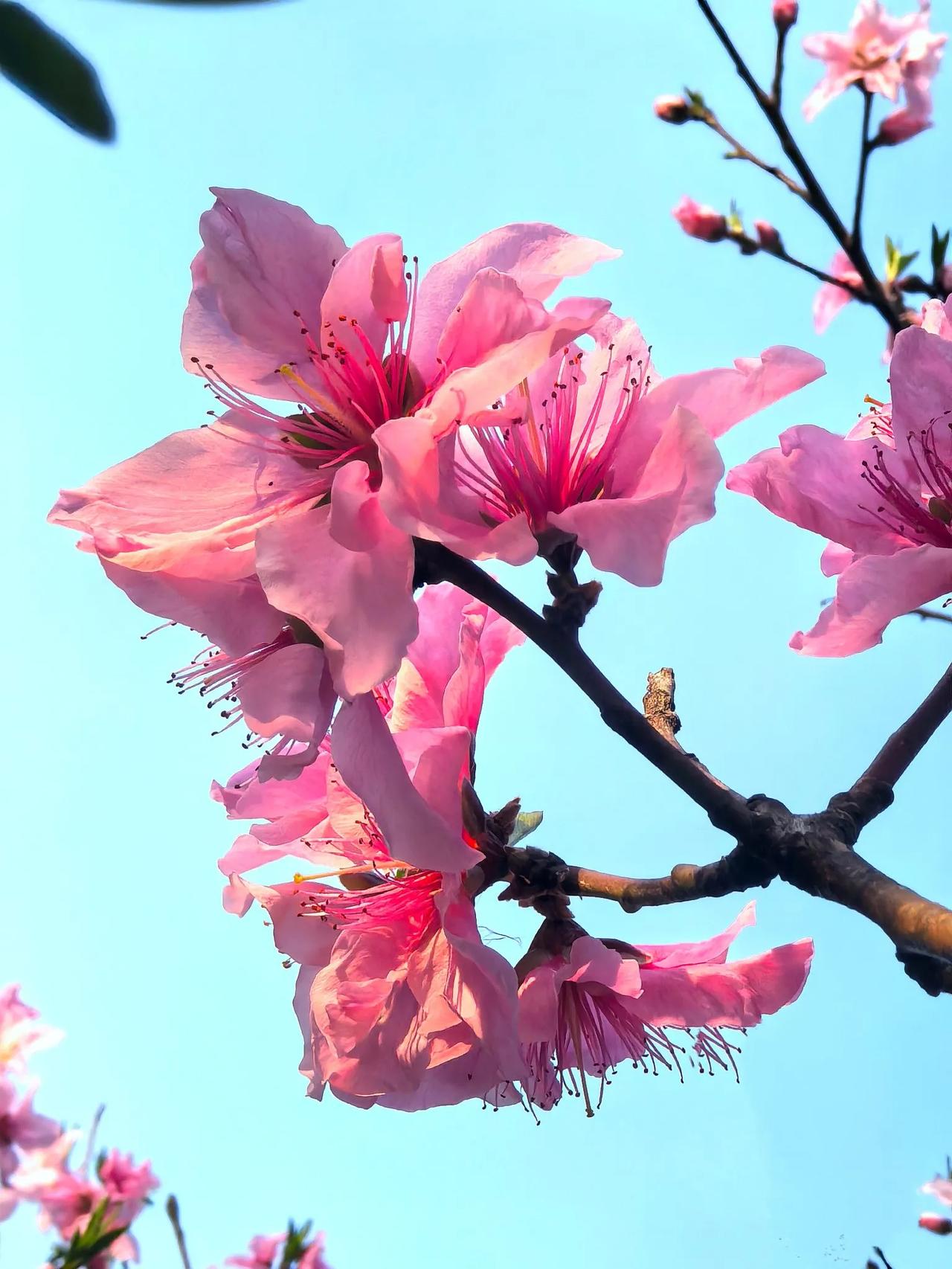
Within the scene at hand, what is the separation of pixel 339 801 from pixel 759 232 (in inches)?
99.6

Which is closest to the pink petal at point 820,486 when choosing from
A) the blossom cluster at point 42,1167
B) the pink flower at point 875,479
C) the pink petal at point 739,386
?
the pink flower at point 875,479

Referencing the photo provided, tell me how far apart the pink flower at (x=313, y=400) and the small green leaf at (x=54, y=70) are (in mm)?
544

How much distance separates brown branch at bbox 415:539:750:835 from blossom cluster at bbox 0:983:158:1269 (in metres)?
3.75

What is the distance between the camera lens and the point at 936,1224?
3.58 meters

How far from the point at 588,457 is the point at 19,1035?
4.34 metres

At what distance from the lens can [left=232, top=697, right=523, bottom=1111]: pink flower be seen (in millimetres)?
→ 1050

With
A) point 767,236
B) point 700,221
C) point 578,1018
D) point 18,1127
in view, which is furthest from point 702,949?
point 18,1127

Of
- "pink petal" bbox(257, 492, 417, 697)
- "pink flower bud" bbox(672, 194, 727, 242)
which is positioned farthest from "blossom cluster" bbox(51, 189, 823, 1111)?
"pink flower bud" bbox(672, 194, 727, 242)

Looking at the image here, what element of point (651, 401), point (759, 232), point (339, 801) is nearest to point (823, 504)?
point (651, 401)

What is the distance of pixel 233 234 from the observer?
3.63 ft

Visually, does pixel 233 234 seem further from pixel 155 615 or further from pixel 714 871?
Answer: pixel 714 871

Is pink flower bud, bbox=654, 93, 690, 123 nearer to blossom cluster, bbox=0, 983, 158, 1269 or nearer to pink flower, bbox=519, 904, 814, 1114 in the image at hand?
pink flower, bbox=519, 904, 814, 1114

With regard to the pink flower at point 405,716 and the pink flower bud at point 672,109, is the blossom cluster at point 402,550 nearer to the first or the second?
the pink flower at point 405,716

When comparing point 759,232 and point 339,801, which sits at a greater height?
point 759,232
